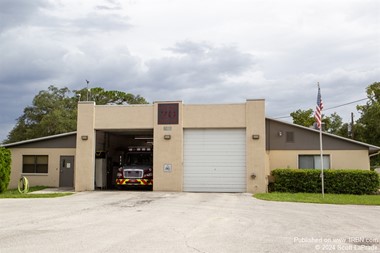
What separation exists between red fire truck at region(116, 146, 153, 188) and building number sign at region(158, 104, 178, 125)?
298 centimetres

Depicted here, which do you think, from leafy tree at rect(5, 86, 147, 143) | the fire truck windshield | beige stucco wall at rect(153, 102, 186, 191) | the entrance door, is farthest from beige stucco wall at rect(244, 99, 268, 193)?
leafy tree at rect(5, 86, 147, 143)

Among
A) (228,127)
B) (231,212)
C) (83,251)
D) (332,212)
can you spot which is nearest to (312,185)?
(228,127)

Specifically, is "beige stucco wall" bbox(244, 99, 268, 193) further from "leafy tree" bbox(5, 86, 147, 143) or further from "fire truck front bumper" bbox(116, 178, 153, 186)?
"leafy tree" bbox(5, 86, 147, 143)

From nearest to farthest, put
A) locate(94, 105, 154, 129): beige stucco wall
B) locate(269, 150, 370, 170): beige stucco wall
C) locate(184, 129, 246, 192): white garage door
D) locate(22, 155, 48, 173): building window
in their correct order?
locate(184, 129, 246, 192): white garage door < locate(94, 105, 154, 129): beige stucco wall < locate(269, 150, 370, 170): beige stucco wall < locate(22, 155, 48, 173): building window

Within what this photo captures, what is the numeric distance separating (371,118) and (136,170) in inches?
964

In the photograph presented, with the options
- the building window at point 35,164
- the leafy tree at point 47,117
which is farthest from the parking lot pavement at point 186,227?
the leafy tree at point 47,117

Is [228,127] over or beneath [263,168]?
over

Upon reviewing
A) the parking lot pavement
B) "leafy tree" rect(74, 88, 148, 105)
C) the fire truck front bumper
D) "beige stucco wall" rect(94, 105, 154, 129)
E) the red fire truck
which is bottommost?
the parking lot pavement

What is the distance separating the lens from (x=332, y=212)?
14.7 meters

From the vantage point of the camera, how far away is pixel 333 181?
75.3ft

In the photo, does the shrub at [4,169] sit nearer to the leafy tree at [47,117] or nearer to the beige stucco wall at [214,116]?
the beige stucco wall at [214,116]

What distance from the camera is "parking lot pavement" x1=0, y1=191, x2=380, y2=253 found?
8.53m

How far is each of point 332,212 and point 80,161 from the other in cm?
1430

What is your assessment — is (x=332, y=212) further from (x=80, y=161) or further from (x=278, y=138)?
(x=80, y=161)
